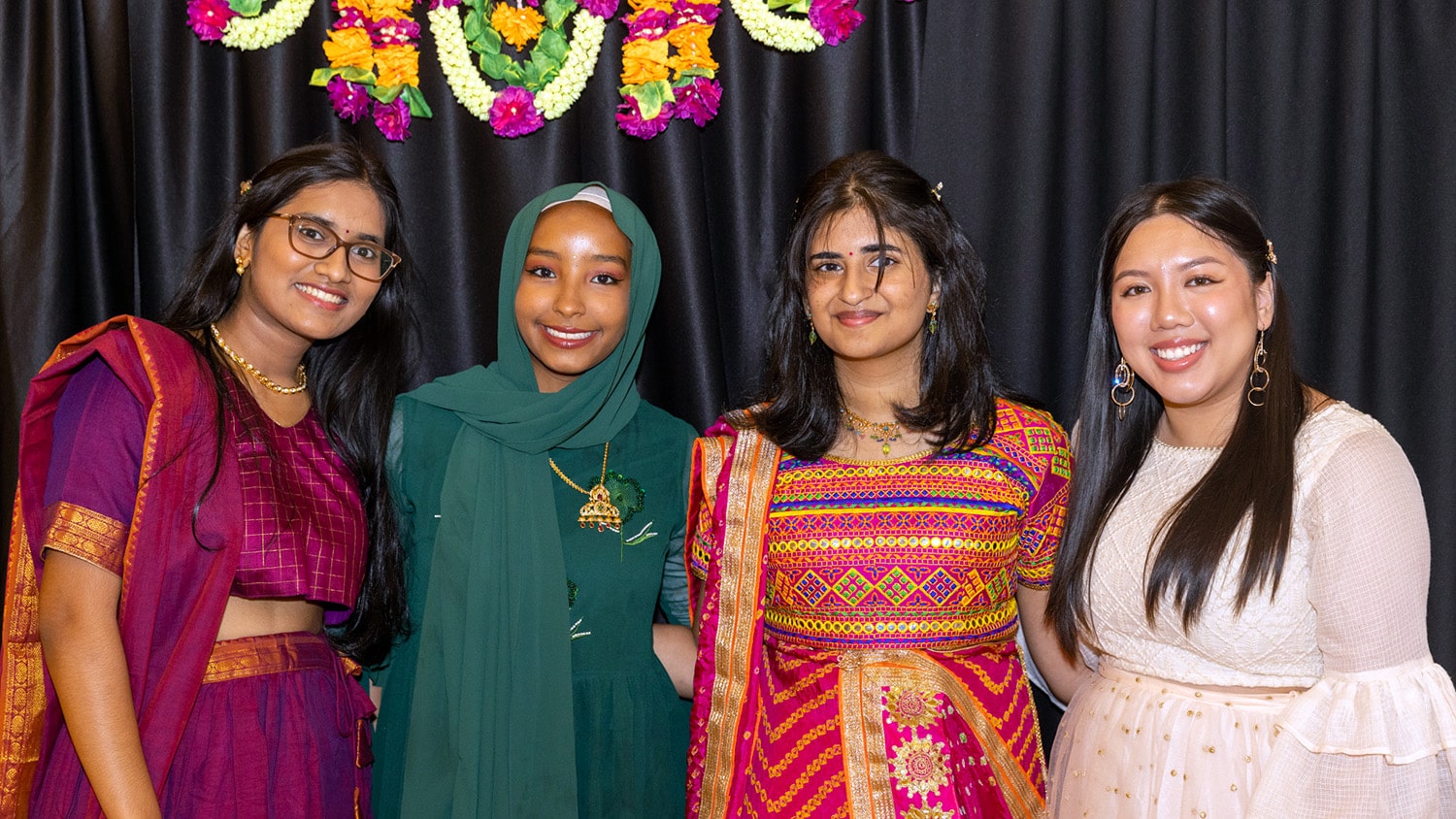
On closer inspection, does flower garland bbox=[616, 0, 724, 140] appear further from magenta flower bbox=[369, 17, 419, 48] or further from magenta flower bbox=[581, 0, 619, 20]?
magenta flower bbox=[369, 17, 419, 48]

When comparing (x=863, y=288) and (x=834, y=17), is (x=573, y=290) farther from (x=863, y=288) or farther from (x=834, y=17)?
(x=834, y=17)

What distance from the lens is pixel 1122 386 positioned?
198 cm

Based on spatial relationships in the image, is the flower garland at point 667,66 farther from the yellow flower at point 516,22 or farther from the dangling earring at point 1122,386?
the dangling earring at point 1122,386

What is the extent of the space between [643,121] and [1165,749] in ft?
5.52

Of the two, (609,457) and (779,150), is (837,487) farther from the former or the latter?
(779,150)

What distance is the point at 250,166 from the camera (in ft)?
8.84

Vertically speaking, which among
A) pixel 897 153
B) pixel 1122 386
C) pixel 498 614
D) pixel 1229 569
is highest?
pixel 897 153

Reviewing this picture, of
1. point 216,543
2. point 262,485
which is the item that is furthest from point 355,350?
point 216,543

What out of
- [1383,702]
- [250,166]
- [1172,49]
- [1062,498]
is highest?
[1172,49]

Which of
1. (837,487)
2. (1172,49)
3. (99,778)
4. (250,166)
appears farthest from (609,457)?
(1172,49)

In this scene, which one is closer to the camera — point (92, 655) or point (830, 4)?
point (92, 655)

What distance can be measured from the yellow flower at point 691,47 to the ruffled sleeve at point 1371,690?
160 cm

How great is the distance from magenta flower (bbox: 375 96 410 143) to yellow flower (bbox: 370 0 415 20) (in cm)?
18

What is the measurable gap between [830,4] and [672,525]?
3.98 ft
